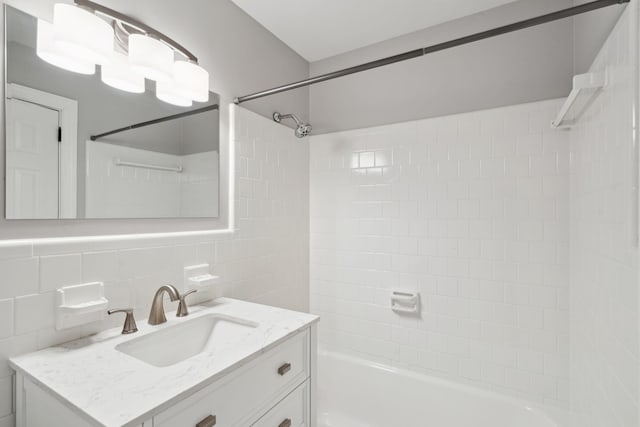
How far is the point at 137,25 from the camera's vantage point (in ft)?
4.00

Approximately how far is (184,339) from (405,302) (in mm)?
1277

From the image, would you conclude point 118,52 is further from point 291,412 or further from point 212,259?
point 291,412

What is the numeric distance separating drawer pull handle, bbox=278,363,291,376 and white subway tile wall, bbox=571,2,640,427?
1014 mm

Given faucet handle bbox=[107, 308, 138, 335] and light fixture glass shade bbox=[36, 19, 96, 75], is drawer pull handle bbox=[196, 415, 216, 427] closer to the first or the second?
faucet handle bbox=[107, 308, 138, 335]

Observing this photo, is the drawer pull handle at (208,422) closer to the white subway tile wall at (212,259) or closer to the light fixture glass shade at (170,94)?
the white subway tile wall at (212,259)

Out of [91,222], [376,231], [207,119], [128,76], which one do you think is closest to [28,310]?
[91,222]

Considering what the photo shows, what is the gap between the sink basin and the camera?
1.10 metres

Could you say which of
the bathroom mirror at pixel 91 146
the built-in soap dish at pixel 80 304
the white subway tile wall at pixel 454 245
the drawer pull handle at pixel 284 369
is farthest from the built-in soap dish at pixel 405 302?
the built-in soap dish at pixel 80 304

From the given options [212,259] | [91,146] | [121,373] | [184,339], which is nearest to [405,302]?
[212,259]

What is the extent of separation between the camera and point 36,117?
99 cm

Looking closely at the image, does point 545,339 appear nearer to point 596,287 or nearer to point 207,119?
point 596,287

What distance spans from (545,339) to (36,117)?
93.4 inches

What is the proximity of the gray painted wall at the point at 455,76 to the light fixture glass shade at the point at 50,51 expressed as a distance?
1.53m

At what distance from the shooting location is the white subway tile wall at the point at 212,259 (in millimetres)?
938
